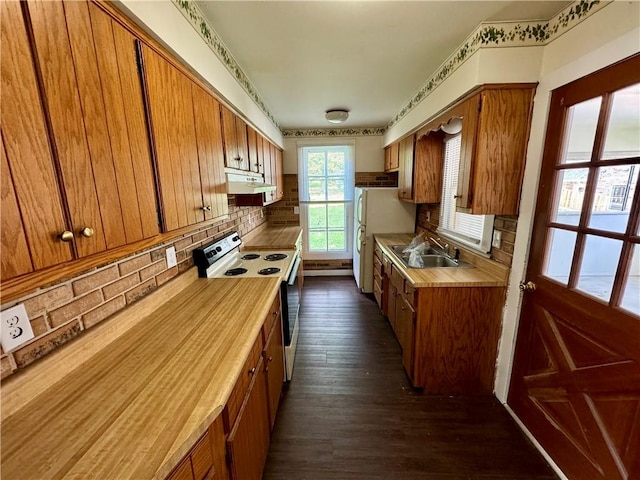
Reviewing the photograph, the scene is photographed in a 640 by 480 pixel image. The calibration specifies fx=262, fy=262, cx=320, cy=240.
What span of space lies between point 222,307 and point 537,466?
2008mm

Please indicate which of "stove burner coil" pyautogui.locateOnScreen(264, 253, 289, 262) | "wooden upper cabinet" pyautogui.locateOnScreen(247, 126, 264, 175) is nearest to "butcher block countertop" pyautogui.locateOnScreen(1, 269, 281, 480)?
"stove burner coil" pyautogui.locateOnScreen(264, 253, 289, 262)

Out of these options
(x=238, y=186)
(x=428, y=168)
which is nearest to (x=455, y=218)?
(x=428, y=168)

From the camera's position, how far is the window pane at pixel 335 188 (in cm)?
444

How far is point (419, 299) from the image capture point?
6.25 ft

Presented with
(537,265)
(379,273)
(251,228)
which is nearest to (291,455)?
(537,265)

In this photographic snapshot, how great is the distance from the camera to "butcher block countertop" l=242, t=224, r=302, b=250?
2.96 metres

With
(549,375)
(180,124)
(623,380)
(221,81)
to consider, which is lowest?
(549,375)

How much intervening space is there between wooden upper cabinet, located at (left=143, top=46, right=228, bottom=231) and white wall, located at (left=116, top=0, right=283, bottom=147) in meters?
0.08

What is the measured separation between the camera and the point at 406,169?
307 centimetres

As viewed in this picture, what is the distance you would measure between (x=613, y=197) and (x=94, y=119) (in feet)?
6.75

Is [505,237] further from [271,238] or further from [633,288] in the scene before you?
[271,238]

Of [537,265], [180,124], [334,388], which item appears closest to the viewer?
[180,124]

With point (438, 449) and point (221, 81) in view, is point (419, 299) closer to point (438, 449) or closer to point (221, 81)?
point (438, 449)

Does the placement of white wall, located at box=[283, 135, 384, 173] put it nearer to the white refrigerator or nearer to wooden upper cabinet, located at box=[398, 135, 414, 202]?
the white refrigerator
